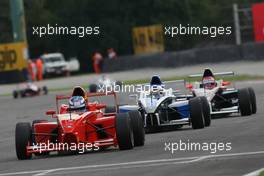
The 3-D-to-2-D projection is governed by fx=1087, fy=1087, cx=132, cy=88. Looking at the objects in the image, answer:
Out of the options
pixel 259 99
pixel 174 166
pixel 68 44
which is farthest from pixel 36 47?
pixel 174 166

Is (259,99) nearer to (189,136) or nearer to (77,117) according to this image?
(189,136)

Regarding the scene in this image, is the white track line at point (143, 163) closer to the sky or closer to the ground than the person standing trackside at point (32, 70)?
closer to the ground

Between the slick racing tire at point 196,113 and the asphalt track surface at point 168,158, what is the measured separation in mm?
228

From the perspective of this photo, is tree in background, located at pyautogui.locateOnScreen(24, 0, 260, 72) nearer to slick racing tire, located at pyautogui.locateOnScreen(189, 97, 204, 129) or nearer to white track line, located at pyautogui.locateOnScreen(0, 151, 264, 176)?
slick racing tire, located at pyautogui.locateOnScreen(189, 97, 204, 129)

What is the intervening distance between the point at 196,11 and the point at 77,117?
59541 millimetres

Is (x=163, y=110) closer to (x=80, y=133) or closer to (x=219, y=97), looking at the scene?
(x=219, y=97)

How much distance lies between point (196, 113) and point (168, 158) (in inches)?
229

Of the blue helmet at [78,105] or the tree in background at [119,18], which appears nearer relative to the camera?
the blue helmet at [78,105]

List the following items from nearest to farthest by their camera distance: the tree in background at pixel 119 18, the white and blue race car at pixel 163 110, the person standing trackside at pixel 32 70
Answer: the white and blue race car at pixel 163 110 < the person standing trackside at pixel 32 70 < the tree in background at pixel 119 18

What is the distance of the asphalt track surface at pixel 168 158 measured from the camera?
14398 millimetres

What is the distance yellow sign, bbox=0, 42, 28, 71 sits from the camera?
183ft

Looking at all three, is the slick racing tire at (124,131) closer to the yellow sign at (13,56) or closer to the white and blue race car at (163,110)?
the white and blue race car at (163,110)

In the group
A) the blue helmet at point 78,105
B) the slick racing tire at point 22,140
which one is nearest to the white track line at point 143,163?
the slick racing tire at point 22,140

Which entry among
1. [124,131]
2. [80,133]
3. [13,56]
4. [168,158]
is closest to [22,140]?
[80,133]
